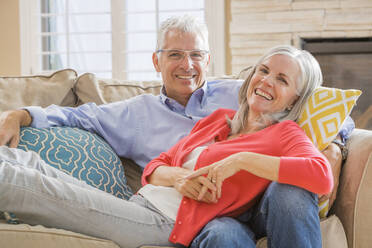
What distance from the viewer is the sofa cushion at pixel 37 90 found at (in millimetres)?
1914

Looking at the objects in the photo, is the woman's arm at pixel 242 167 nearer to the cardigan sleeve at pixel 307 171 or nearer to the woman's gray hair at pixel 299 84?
the cardigan sleeve at pixel 307 171

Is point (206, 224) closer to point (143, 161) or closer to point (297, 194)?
point (297, 194)

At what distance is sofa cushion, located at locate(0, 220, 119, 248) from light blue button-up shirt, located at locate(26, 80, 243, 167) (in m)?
0.60

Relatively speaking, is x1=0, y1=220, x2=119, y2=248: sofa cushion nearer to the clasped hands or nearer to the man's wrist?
the clasped hands

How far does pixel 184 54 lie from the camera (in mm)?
1913

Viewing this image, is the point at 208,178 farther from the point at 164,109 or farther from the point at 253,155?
the point at 164,109

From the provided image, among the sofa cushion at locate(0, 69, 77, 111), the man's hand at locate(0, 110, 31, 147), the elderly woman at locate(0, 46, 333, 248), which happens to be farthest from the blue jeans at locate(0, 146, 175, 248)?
the sofa cushion at locate(0, 69, 77, 111)

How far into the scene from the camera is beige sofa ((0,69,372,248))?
121 centimetres

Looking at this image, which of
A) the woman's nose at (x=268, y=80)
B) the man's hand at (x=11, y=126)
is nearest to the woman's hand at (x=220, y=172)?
the woman's nose at (x=268, y=80)

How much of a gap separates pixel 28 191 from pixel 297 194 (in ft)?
2.22

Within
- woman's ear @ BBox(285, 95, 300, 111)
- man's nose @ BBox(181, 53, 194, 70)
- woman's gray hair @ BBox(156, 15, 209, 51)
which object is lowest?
woman's ear @ BBox(285, 95, 300, 111)

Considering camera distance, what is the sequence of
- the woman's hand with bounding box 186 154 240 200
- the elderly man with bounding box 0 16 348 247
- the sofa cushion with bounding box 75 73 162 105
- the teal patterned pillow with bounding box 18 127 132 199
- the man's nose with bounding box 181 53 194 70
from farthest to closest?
the sofa cushion with bounding box 75 73 162 105 → the man's nose with bounding box 181 53 194 70 → the elderly man with bounding box 0 16 348 247 → the teal patterned pillow with bounding box 18 127 132 199 → the woman's hand with bounding box 186 154 240 200

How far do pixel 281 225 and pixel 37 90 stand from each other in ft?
4.01

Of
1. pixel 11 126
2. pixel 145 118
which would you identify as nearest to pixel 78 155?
pixel 11 126
